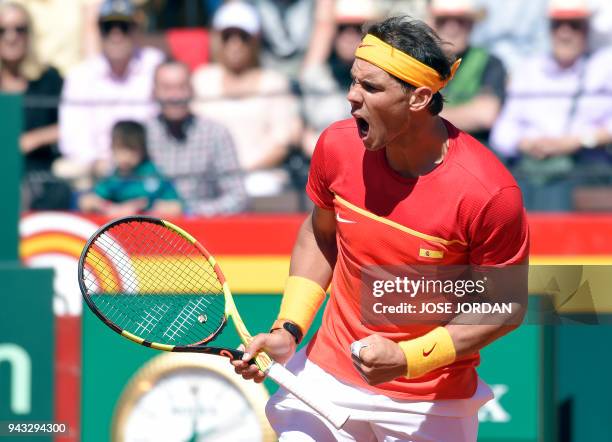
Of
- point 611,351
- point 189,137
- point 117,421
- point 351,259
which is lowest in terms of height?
point 117,421

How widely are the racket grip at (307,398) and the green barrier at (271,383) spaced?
4.68ft

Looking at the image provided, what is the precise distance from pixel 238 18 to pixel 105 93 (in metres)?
1.02

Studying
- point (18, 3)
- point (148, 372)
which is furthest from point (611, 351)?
point (18, 3)

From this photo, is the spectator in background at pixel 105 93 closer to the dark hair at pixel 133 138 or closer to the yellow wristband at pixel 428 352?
the dark hair at pixel 133 138

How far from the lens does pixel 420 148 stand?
3902 millimetres

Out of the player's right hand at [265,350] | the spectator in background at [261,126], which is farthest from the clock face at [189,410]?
the spectator in background at [261,126]

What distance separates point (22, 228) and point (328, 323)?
359 cm

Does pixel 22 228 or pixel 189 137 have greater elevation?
pixel 189 137

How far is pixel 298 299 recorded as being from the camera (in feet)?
13.8

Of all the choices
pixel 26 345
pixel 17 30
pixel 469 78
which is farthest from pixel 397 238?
pixel 17 30

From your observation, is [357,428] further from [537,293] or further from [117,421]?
[117,421]

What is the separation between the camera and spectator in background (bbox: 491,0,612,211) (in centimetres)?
761

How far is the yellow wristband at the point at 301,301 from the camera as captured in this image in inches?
164

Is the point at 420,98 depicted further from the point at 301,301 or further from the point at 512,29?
the point at 512,29
